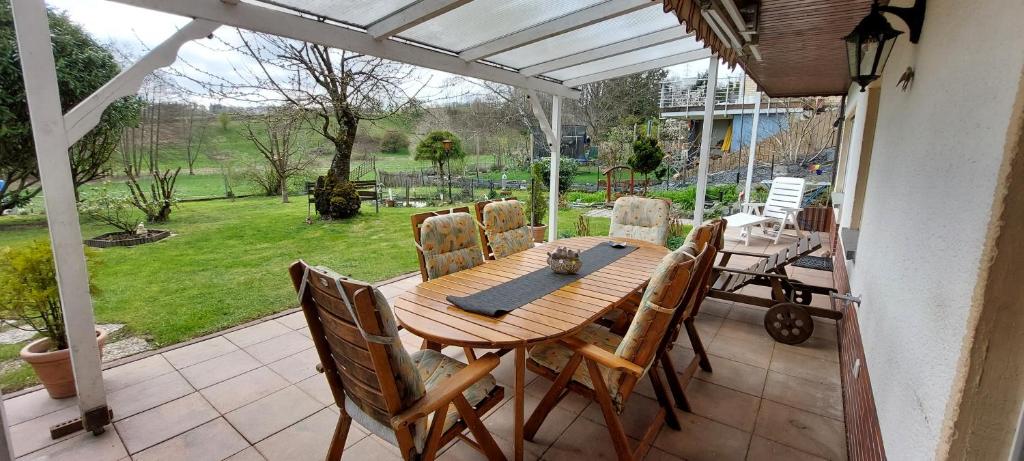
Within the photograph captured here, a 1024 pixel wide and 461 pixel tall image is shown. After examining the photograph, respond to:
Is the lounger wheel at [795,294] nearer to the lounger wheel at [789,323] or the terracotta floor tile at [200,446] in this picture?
the lounger wheel at [789,323]

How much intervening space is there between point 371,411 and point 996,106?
184 centimetres

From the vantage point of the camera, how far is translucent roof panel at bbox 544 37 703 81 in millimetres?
4559

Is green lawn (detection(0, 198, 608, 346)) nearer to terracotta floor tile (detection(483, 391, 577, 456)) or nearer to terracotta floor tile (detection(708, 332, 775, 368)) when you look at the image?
terracotta floor tile (detection(483, 391, 577, 456))

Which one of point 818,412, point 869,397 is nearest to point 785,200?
point 818,412

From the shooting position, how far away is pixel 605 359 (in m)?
1.74

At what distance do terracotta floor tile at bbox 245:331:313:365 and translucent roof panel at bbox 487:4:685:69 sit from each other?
125 inches

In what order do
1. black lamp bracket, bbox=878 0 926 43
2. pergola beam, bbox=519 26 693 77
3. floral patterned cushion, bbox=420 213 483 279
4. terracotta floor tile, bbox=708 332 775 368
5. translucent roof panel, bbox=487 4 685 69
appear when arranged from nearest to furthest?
black lamp bracket, bbox=878 0 926 43, floral patterned cushion, bbox=420 213 483 279, terracotta floor tile, bbox=708 332 775 368, translucent roof panel, bbox=487 4 685 69, pergola beam, bbox=519 26 693 77

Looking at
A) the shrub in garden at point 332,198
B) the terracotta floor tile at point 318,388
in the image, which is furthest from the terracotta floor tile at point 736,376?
the shrub in garden at point 332,198

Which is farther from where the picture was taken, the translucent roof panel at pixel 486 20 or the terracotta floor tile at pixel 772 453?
the translucent roof panel at pixel 486 20

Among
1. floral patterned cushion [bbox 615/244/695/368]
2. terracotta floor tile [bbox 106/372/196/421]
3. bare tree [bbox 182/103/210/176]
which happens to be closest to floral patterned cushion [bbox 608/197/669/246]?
floral patterned cushion [bbox 615/244/695/368]

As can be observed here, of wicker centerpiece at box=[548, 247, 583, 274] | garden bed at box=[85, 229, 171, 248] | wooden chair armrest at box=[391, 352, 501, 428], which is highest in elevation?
wicker centerpiece at box=[548, 247, 583, 274]

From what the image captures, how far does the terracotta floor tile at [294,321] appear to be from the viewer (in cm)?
353

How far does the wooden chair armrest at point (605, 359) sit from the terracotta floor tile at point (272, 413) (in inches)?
61.1

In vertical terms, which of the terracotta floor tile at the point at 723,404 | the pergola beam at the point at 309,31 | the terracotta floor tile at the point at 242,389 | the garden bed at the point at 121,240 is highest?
the pergola beam at the point at 309,31
